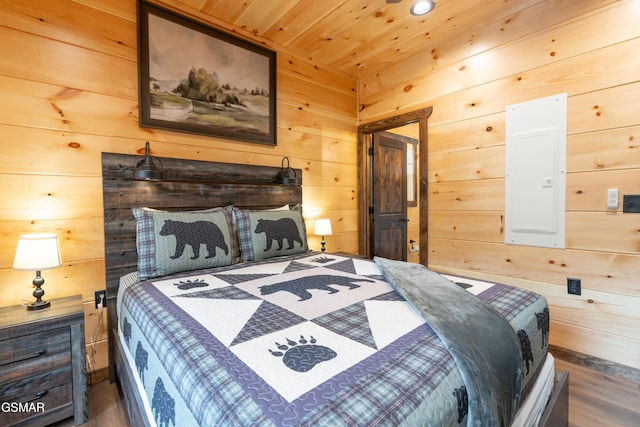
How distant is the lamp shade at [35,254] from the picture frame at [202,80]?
1.00m

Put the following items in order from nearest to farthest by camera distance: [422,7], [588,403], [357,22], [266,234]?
[588,403] → [266,234] → [422,7] → [357,22]

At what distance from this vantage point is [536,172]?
228 cm

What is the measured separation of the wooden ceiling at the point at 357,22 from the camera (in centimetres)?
234

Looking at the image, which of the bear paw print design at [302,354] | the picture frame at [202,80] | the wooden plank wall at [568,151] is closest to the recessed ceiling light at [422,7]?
the wooden plank wall at [568,151]

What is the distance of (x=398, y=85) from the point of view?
319cm

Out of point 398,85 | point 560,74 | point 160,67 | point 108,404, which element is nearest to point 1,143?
point 160,67

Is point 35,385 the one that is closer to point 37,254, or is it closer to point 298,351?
point 37,254

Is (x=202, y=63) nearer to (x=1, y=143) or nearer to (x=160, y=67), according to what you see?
(x=160, y=67)

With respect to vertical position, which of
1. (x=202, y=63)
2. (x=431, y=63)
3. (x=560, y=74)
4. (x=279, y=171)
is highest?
(x=431, y=63)

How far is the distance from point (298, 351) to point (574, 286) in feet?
7.35

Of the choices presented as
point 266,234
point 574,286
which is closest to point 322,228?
point 266,234

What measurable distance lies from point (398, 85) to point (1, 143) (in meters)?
3.16

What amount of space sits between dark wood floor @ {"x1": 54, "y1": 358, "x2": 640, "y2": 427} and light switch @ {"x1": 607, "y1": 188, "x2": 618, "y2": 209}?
3.64 feet

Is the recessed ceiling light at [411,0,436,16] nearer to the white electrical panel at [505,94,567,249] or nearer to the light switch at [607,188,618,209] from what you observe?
the white electrical panel at [505,94,567,249]
